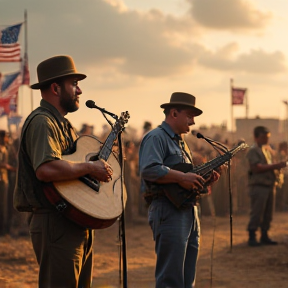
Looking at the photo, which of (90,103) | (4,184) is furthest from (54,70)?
(4,184)

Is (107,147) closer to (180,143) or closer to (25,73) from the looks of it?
(180,143)

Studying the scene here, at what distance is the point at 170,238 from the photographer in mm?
5684

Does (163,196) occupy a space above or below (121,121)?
below

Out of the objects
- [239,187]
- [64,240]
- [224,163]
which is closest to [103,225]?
[64,240]

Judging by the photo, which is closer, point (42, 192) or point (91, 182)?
point (42, 192)

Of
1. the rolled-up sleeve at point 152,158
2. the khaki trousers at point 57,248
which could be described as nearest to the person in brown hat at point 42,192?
the khaki trousers at point 57,248

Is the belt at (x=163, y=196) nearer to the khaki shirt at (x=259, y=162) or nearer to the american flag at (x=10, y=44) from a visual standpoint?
the khaki shirt at (x=259, y=162)

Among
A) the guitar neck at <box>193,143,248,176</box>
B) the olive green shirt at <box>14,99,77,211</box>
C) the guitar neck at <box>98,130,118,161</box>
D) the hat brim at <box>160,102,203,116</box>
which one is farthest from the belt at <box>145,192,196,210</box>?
the olive green shirt at <box>14,99,77,211</box>

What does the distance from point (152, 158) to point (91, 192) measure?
1.34m

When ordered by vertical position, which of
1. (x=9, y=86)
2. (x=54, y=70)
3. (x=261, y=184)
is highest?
(x=9, y=86)

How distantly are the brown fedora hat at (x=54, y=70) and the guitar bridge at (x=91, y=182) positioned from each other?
29.3 inches

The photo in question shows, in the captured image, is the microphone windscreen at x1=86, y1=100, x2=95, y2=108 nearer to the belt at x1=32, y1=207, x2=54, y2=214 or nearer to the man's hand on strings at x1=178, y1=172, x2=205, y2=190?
the belt at x1=32, y1=207, x2=54, y2=214

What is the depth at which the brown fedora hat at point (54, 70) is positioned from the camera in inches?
181

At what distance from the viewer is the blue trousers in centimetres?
A: 568
